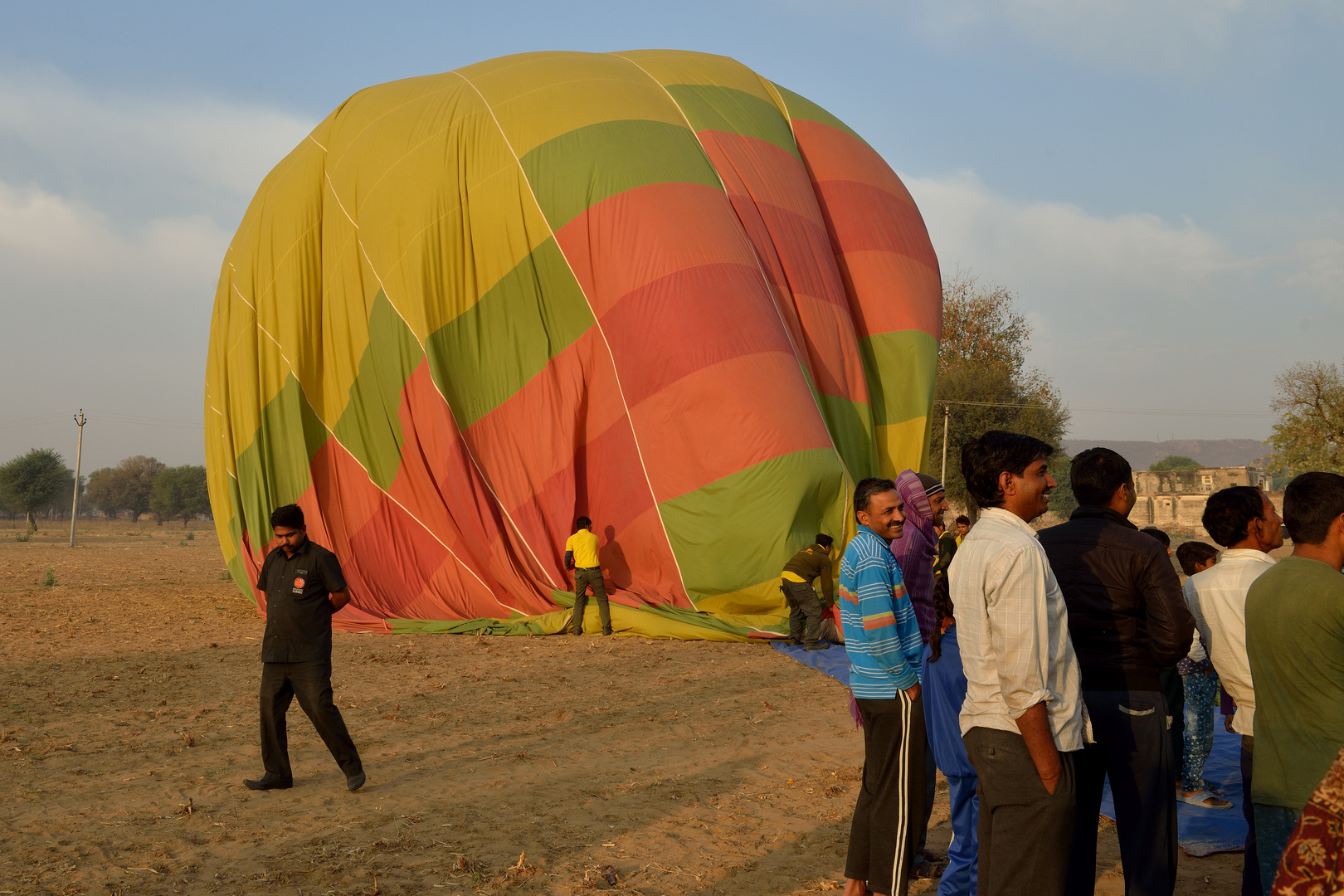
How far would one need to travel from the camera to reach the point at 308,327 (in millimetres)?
14906

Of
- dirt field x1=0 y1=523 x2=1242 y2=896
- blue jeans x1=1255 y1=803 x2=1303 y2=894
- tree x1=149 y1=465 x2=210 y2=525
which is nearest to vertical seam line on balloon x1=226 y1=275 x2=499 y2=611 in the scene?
dirt field x1=0 y1=523 x2=1242 y2=896

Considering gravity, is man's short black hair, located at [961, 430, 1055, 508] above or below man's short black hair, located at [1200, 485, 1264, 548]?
above

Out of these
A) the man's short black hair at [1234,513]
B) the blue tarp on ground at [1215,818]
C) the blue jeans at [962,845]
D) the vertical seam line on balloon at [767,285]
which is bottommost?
the blue tarp on ground at [1215,818]

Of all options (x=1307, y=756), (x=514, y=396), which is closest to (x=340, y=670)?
(x=514, y=396)

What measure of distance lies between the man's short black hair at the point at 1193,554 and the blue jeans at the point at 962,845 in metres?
2.62

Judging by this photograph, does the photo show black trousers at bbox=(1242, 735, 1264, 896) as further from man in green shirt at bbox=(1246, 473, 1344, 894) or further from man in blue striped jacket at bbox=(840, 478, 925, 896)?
man in blue striped jacket at bbox=(840, 478, 925, 896)

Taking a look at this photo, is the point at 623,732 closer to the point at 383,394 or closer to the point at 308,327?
the point at 383,394

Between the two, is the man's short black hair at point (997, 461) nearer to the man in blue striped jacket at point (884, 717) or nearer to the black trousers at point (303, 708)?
the man in blue striped jacket at point (884, 717)

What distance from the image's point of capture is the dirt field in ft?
15.2

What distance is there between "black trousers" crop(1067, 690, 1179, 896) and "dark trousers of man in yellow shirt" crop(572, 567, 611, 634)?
884 cm

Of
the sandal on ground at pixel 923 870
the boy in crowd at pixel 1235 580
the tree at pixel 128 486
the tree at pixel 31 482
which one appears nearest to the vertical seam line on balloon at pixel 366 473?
the sandal on ground at pixel 923 870

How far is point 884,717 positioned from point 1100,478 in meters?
1.27

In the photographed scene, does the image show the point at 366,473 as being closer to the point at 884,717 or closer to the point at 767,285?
the point at 767,285

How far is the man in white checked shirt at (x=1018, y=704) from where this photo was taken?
2855 millimetres
